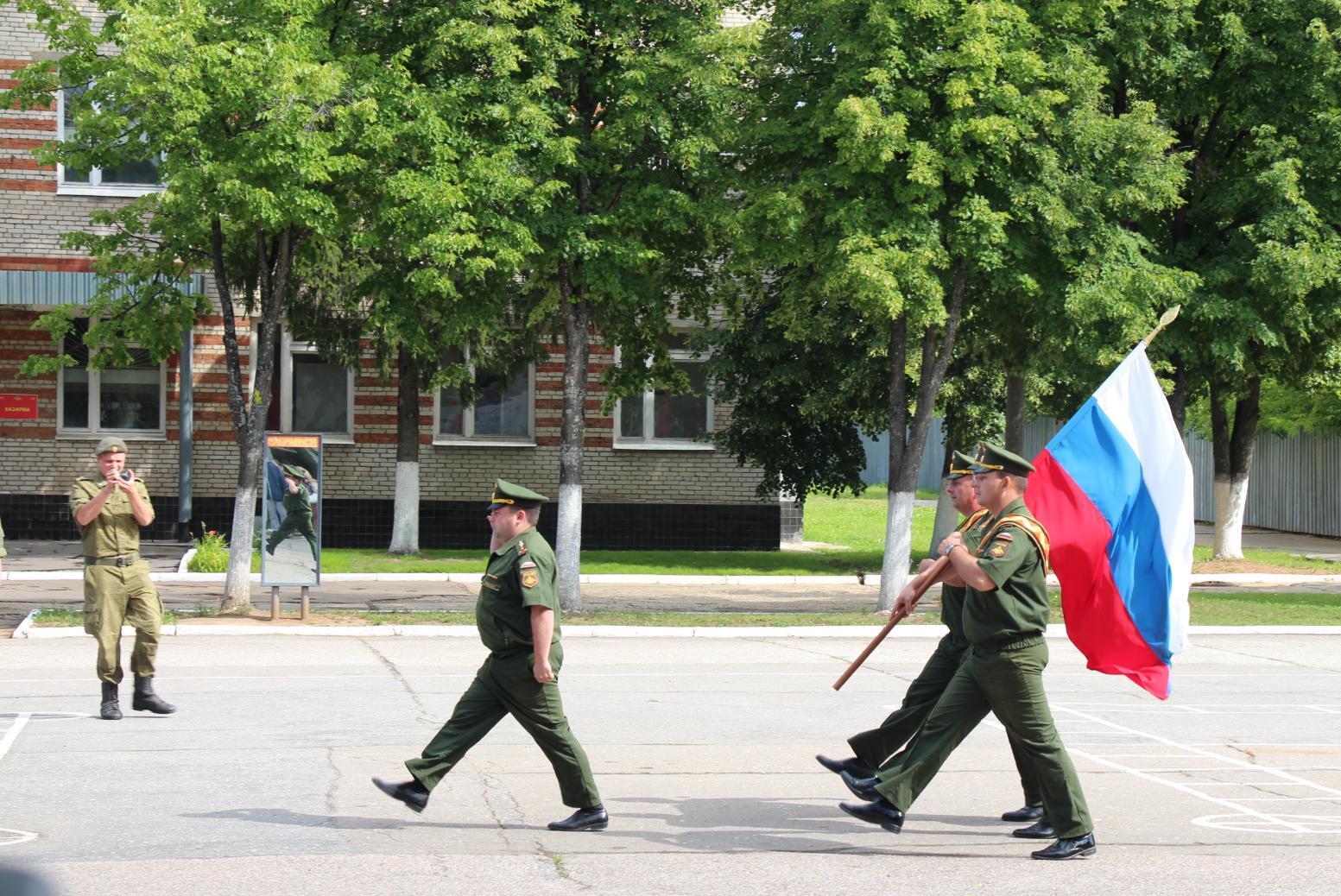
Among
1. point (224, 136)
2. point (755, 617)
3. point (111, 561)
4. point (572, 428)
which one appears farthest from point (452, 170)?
point (111, 561)

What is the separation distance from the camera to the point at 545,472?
29.1 m

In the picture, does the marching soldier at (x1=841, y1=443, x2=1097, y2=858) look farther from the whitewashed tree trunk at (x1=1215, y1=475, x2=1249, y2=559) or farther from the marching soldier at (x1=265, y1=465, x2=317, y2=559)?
the whitewashed tree trunk at (x1=1215, y1=475, x2=1249, y2=559)

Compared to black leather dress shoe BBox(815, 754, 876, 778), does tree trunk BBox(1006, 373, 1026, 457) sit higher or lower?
higher

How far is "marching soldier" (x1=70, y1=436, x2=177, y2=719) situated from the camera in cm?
1020

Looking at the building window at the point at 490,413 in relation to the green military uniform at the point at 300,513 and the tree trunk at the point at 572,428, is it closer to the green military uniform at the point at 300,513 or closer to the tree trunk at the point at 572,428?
the tree trunk at the point at 572,428

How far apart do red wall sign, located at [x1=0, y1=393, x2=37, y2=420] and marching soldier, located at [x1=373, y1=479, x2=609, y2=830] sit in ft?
73.5

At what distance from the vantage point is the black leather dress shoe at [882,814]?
725 cm

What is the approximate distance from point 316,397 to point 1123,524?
22.4 metres

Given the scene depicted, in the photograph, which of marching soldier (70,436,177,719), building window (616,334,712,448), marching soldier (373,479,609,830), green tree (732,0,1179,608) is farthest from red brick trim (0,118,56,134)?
marching soldier (373,479,609,830)

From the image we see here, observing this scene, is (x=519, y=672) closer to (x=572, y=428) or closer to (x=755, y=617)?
(x=755, y=617)

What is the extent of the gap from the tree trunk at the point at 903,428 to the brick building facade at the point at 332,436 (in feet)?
30.9

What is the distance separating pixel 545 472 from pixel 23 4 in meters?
14.2

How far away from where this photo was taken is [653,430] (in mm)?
29297

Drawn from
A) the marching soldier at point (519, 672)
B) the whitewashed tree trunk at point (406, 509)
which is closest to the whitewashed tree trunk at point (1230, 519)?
the whitewashed tree trunk at point (406, 509)
